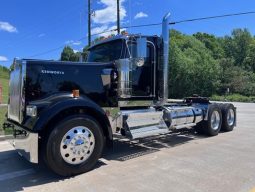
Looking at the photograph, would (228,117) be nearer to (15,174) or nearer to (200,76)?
(15,174)

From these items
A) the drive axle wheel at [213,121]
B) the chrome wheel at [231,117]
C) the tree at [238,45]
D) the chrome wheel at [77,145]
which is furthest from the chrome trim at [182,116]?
the tree at [238,45]

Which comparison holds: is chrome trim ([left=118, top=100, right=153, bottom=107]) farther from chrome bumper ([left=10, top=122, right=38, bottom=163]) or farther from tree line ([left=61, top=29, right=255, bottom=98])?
tree line ([left=61, top=29, right=255, bottom=98])

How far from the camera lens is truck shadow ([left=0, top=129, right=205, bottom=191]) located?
5.53m

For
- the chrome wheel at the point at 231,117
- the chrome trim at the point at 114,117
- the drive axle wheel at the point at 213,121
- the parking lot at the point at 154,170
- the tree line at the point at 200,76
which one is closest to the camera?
the parking lot at the point at 154,170

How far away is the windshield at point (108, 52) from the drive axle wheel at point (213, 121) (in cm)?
390

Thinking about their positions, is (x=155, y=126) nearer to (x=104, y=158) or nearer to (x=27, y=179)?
(x=104, y=158)

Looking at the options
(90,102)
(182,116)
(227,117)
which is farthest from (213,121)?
(90,102)

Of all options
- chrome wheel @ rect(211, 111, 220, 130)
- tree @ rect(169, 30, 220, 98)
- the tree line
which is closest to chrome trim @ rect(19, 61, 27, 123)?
chrome wheel @ rect(211, 111, 220, 130)

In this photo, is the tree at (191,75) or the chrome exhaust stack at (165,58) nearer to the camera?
the chrome exhaust stack at (165,58)

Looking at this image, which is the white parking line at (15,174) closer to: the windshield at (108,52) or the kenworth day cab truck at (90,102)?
the kenworth day cab truck at (90,102)

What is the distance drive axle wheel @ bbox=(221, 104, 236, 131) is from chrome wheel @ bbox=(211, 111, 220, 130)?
0.38 meters

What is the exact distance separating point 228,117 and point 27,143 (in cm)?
713

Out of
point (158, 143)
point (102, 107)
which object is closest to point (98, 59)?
point (102, 107)

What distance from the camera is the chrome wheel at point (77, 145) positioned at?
5.65 metres
